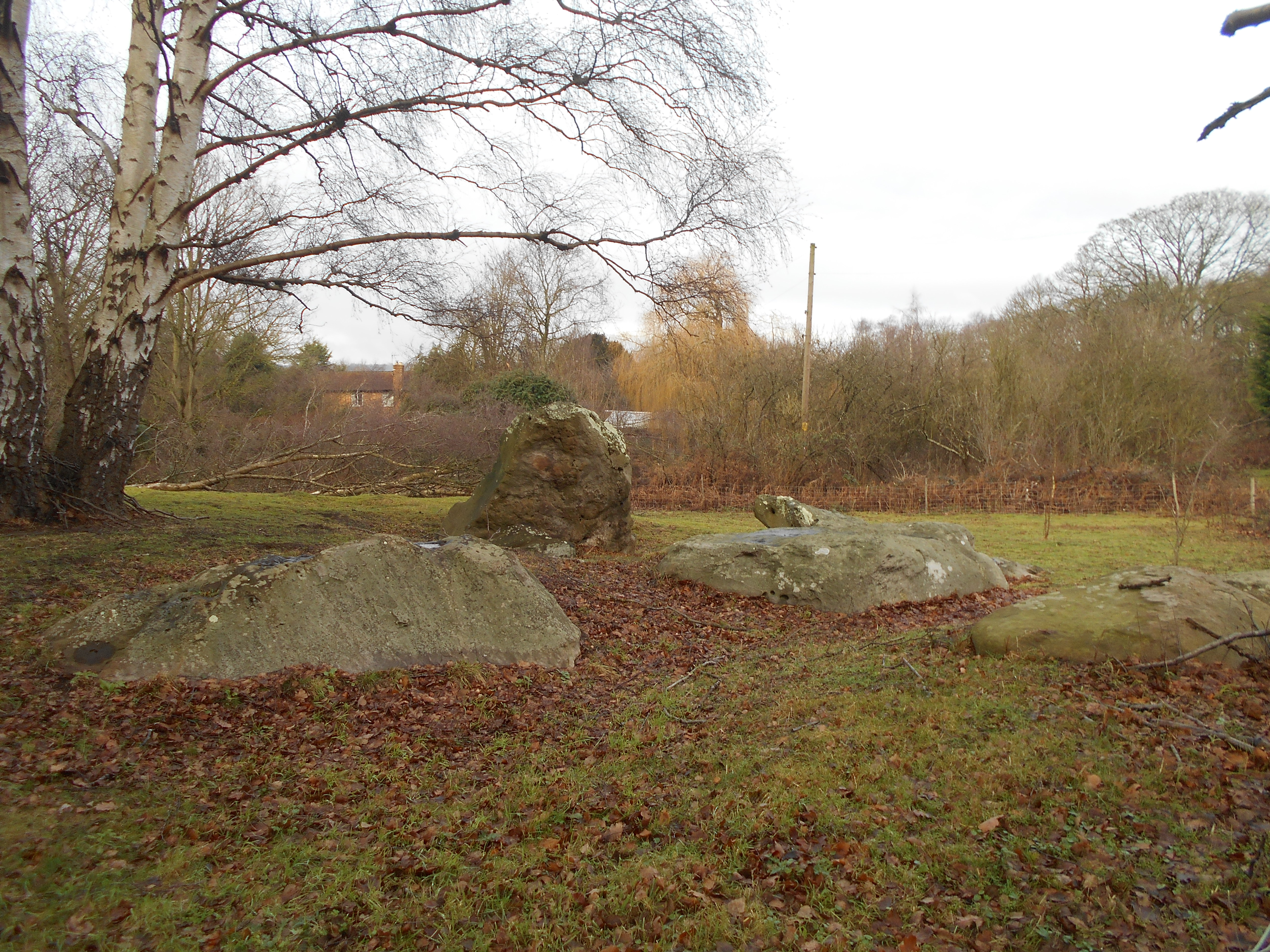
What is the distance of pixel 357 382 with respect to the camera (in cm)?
3931

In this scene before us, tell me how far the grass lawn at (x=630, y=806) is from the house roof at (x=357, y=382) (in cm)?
2287

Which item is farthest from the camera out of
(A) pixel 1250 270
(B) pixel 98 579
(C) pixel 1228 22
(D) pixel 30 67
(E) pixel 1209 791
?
(A) pixel 1250 270

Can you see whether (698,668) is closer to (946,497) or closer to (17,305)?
(17,305)

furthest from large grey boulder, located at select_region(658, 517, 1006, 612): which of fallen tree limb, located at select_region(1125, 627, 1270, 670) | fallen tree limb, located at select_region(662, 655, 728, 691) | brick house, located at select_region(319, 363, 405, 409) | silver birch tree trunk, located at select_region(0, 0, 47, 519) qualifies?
brick house, located at select_region(319, 363, 405, 409)

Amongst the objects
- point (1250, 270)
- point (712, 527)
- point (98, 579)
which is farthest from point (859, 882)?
point (1250, 270)

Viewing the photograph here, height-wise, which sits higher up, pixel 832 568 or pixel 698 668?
pixel 832 568

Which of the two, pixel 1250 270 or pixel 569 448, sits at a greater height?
pixel 1250 270

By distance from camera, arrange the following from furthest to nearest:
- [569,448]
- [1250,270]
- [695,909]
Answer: [1250,270] < [569,448] < [695,909]

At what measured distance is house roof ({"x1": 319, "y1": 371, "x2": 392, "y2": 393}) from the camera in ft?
98.7

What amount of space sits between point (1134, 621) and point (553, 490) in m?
7.39

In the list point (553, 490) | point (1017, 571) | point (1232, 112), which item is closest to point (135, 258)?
point (553, 490)

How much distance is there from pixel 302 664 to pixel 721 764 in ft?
9.17

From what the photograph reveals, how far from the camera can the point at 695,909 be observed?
3023mm

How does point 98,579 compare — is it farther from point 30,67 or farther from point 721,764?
point 30,67
